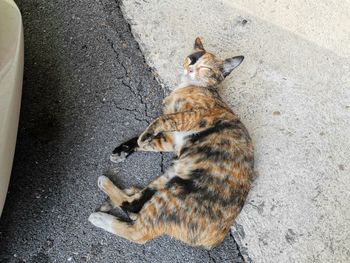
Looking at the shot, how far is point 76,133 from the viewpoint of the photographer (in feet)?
10.1

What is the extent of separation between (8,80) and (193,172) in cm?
129

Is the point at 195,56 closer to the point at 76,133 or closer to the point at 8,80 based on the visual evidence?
the point at 76,133

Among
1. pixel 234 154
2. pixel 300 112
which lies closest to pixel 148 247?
pixel 234 154

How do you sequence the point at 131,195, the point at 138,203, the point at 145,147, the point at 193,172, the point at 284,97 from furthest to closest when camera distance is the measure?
1. the point at 284,97
2. the point at 145,147
3. the point at 131,195
4. the point at 138,203
5. the point at 193,172

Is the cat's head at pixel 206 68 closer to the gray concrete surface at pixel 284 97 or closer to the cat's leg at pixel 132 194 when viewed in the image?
the gray concrete surface at pixel 284 97

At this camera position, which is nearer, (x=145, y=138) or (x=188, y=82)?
(x=145, y=138)

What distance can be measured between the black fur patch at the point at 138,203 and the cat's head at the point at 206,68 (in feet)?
3.18

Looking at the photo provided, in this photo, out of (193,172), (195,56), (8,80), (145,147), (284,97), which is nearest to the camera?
(8,80)

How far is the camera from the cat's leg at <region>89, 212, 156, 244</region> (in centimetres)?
258

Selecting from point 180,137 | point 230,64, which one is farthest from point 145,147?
point 230,64

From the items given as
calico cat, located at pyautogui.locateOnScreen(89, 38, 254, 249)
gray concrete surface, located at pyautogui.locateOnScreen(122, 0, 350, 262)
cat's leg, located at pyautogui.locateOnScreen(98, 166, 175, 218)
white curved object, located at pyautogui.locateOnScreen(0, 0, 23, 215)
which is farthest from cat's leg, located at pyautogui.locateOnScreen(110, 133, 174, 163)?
white curved object, located at pyautogui.locateOnScreen(0, 0, 23, 215)

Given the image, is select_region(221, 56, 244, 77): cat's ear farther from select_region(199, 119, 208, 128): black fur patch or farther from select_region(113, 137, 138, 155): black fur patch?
select_region(113, 137, 138, 155): black fur patch

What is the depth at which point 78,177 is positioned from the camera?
2.94 m

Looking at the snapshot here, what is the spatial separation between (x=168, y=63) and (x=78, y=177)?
1.27 m
